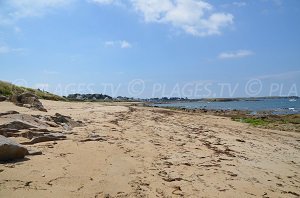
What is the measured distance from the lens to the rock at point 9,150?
6.14m

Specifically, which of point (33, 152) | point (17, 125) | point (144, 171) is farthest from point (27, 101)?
point (144, 171)

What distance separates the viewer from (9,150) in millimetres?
6250

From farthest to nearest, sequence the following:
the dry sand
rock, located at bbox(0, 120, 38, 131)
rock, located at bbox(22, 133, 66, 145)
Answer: rock, located at bbox(0, 120, 38, 131) → rock, located at bbox(22, 133, 66, 145) → the dry sand

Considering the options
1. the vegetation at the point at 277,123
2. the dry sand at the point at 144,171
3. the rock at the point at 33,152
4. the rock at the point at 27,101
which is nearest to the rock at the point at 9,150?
the dry sand at the point at 144,171

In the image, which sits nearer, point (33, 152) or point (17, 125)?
point (33, 152)

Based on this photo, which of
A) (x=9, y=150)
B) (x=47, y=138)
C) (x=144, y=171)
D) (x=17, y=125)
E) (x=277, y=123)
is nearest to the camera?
(x=9, y=150)

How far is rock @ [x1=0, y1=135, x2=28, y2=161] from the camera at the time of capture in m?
6.14

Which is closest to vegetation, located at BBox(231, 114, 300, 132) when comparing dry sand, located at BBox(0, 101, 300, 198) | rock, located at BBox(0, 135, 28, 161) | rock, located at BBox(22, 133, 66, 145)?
dry sand, located at BBox(0, 101, 300, 198)

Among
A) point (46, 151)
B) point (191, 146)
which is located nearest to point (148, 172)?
point (46, 151)

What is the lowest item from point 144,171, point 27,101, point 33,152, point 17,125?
point 144,171

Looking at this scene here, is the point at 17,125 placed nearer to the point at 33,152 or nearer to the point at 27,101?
the point at 33,152

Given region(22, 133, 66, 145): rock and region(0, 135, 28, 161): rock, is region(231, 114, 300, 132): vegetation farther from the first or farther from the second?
region(0, 135, 28, 161): rock

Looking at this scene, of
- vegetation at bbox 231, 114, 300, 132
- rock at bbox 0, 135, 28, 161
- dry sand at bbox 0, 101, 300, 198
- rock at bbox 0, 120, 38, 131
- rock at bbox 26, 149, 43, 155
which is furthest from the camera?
vegetation at bbox 231, 114, 300, 132

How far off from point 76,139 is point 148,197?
14.4 ft
